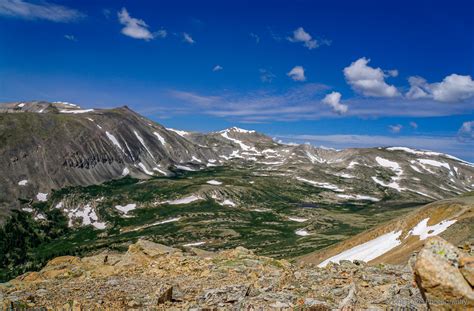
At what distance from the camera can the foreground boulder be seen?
438 inches

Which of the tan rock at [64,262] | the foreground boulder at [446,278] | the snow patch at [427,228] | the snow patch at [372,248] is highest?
the foreground boulder at [446,278]

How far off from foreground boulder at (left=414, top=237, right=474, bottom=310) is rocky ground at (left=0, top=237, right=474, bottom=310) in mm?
25

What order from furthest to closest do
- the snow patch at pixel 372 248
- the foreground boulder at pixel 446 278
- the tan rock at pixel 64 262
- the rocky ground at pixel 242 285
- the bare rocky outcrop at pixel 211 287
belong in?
the snow patch at pixel 372 248 < the tan rock at pixel 64 262 < the bare rocky outcrop at pixel 211 287 < the rocky ground at pixel 242 285 < the foreground boulder at pixel 446 278

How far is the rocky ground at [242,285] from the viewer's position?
1162 cm

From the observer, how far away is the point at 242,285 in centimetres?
2306

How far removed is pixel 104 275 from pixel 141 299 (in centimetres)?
847

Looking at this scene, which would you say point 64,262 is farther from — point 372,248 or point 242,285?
point 372,248

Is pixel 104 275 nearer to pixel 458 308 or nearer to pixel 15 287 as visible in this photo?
pixel 15 287

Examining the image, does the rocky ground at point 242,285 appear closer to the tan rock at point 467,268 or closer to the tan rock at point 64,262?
the tan rock at point 467,268

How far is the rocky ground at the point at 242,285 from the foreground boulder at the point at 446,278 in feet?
0.08

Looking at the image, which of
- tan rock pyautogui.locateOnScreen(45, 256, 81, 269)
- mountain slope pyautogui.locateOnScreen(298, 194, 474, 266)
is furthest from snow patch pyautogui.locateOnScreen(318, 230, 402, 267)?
tan rock pyautogui.locateOnScreen(45, 256, 81, 269)

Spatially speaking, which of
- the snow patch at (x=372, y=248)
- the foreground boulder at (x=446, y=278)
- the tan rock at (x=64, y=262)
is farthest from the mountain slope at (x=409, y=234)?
the foreground boulder at (x=446, y=278)

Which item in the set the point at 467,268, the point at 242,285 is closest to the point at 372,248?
the point at 242,285

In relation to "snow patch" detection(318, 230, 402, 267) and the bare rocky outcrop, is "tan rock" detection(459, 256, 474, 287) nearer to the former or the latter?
the bare rocky outcrop
